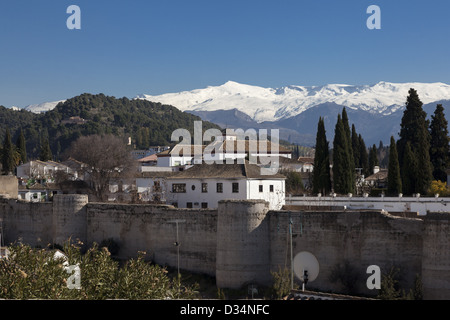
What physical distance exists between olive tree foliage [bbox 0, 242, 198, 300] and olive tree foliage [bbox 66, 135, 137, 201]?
3264 cm

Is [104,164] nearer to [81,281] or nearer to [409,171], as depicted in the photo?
[409,171]

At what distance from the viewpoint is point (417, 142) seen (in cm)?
5678

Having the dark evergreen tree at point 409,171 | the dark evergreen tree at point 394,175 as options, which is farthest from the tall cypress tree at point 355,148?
the dark evergreen tree at point 409,171

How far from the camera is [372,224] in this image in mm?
29797

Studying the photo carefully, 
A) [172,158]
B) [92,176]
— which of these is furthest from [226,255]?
[172,158]

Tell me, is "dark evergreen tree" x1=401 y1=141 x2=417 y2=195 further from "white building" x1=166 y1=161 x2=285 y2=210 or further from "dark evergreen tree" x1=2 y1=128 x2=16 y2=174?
"dark evergreen tree" x1=2 y1=128 x2=16 y2=174

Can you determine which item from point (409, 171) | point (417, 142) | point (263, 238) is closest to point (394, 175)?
point (409, 171)

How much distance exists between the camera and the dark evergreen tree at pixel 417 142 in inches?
2074

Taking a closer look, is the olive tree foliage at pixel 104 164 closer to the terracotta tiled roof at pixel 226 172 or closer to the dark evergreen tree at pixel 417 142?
the terracotta tiled roof at pixel 226 172

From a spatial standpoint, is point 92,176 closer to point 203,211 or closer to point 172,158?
point 172,158

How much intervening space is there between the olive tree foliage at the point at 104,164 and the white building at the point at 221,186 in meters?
10.6

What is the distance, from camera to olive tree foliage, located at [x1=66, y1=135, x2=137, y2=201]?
2350 inches

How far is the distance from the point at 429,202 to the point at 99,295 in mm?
30095

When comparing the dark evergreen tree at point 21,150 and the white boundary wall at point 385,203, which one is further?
the dark evergreen tree at point 21,150
